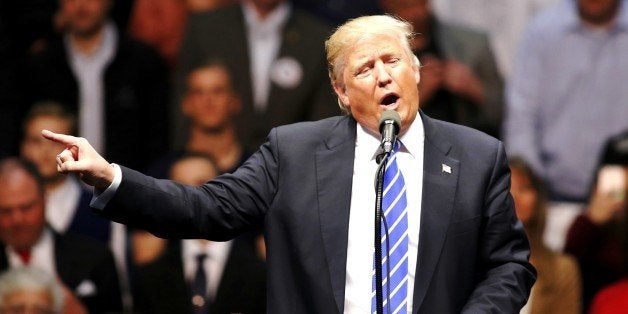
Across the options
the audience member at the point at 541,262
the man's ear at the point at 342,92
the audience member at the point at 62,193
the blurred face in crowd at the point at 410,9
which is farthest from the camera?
the audience member at the point at 62,193

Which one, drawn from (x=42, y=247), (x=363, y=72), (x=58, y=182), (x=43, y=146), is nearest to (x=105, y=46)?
(x=43, y=146)

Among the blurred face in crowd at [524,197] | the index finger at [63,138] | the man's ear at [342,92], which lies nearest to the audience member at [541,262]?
the blurred face in crowd at [524,197]

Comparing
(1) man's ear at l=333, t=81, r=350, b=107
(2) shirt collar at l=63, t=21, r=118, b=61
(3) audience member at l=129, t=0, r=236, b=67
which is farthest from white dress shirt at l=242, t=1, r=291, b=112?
(1) man's ear at l=333, t=81, r=350, b=107

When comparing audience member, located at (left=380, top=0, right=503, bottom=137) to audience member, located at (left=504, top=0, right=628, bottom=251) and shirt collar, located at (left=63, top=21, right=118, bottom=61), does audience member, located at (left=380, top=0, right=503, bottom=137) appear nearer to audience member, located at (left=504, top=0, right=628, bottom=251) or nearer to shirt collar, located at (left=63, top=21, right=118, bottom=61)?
audience member, located at (left=504, top=0, right=628, bottom=251)

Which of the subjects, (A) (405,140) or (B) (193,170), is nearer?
(A) (405,140)

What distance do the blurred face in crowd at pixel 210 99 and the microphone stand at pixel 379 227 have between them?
141 inches

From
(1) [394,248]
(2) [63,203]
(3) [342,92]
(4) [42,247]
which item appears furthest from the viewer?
(2) [63,203]

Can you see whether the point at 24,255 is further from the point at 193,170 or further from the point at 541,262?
the point at 541,262

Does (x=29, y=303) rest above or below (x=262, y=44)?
below

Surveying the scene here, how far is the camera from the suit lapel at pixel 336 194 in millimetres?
2764

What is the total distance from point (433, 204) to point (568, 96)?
3277mm

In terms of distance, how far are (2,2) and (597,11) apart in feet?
9.84

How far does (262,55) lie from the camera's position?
6184 mm

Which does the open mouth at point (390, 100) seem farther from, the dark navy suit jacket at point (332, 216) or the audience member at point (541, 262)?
the audience member at point (541, 262)
